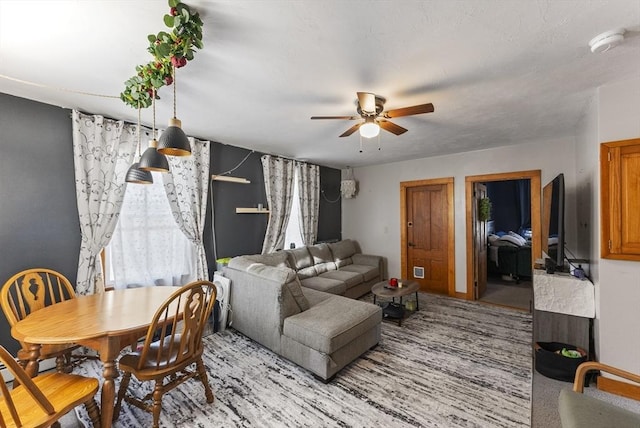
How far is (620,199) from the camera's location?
2.13 metres

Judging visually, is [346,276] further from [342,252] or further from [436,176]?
[436,176]

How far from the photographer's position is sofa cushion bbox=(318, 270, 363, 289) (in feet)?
13.9

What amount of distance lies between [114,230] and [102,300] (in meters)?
0.97

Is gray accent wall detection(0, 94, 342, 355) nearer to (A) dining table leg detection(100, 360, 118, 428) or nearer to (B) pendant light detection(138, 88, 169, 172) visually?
(B) pendant light detection(138, 88, 169, 172)

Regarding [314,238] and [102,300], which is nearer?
[102,300]

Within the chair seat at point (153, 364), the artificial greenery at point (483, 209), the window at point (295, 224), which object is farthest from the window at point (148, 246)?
the artificial greenery at point (483, 209)

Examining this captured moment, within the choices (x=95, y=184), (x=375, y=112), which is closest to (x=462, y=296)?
(x=375, y=112)

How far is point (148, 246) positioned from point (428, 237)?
4490 millimetres

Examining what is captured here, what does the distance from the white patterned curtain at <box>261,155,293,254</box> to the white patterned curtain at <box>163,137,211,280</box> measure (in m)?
1.06

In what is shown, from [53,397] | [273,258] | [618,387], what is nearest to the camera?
[53,397]

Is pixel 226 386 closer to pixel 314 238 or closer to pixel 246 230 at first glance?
pixel 246 230

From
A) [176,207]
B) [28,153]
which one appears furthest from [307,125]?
[28,153]

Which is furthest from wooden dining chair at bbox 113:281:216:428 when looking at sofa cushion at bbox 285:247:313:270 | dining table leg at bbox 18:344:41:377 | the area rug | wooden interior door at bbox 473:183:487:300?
wooden interior door at bbox 473:183:487:300

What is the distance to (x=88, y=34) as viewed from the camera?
1559 millimetres
